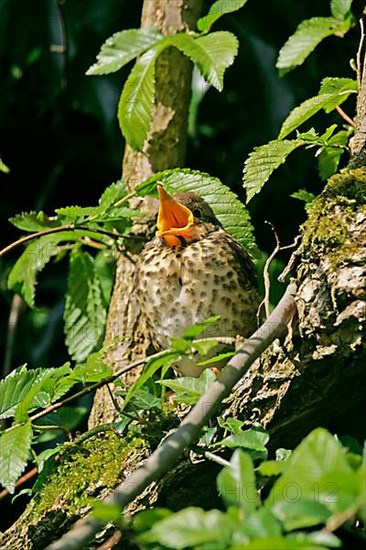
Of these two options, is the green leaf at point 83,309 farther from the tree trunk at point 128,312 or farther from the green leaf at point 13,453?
the green leaf at point 13,453

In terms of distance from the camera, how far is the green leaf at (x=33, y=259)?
201 cm

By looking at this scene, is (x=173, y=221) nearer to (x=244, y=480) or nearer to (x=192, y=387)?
(x=192, y=387)

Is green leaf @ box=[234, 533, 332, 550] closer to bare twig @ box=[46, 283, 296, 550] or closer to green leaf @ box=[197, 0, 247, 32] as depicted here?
bare twig @ box=[46, 283, 296, 550]

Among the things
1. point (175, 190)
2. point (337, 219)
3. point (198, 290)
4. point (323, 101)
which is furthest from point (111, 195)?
point (337, 219)

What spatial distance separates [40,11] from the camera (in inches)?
107

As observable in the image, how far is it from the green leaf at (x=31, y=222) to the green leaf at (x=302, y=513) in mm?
1254

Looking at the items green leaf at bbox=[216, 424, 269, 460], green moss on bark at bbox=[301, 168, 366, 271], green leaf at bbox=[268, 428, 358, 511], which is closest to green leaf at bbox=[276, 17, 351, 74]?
green moss on bark at bbox=[301, 168, 366, 271]

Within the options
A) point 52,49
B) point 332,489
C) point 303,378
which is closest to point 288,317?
point 303,378

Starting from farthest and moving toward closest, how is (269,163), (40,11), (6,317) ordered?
(6,317)
(40,11)
(269,163)

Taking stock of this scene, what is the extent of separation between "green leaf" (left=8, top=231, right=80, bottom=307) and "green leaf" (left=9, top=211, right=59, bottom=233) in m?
0.03

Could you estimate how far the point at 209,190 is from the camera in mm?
1926

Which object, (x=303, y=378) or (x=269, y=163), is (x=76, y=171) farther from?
(x=303, y=378)

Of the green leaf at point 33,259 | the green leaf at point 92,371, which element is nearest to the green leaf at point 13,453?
the green leaf at point 92,371

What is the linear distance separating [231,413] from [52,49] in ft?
5.05
